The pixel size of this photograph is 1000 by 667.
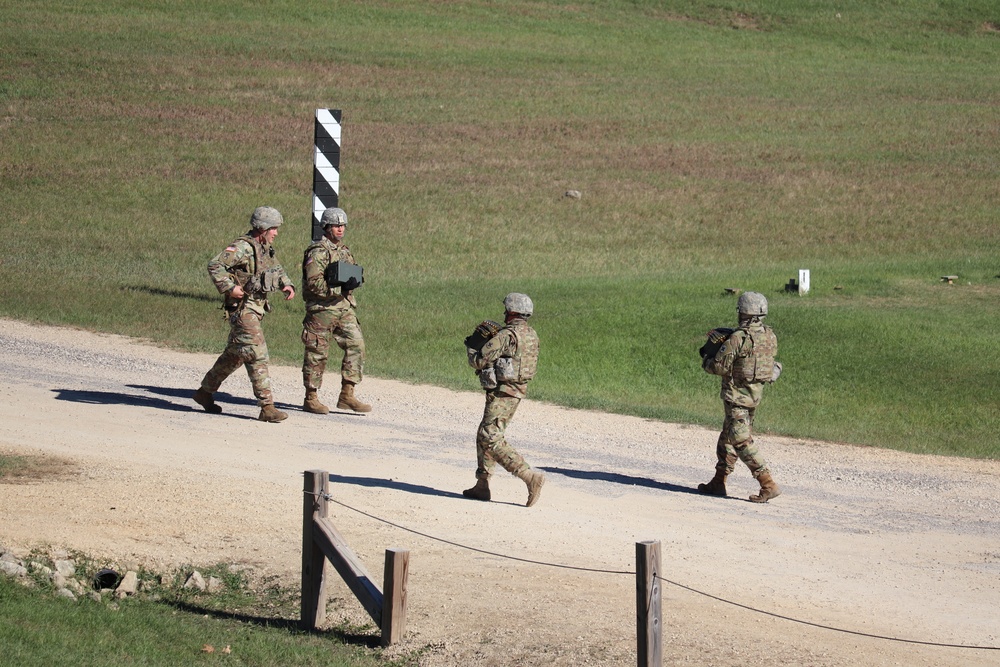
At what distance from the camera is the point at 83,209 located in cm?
3109

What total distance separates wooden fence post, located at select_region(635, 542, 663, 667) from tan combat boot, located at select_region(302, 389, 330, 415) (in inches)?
311

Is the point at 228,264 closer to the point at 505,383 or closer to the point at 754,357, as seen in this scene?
the point at 505,383

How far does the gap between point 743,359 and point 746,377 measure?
6.8 inches

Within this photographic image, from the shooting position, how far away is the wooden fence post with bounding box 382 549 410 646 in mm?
8516

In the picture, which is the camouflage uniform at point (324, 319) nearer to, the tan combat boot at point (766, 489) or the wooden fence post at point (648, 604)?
the tan combat boot at point (766, 489)

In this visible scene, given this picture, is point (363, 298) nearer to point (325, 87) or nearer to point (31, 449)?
point (31, 449)

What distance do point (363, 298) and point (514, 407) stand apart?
1226cm

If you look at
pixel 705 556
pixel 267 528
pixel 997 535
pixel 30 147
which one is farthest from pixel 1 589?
pixel 30 147

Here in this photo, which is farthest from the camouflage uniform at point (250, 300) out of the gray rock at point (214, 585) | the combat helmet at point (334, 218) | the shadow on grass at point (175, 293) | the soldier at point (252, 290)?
the shadow on grass at point (175, 293)

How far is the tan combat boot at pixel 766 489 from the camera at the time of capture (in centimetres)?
1235

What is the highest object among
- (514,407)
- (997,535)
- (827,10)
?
(827,10)

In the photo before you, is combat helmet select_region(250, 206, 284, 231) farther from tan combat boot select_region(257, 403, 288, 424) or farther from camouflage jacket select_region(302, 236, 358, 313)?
tan combat boot select_region(257, 403, 288, 424)

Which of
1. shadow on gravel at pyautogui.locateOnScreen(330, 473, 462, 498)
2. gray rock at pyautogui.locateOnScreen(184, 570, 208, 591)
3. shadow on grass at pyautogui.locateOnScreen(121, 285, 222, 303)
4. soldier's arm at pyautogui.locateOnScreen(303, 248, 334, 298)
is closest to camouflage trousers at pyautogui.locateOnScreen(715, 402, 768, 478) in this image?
shadow on gravel at pyautogui.locateOnScreen(330, 473, 462, 498)

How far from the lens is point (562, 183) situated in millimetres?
36688
